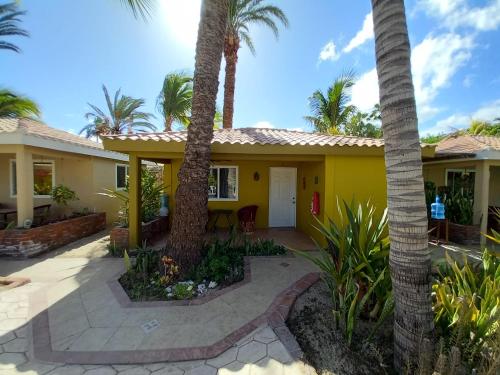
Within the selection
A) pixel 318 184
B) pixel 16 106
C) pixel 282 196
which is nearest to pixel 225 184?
pixel 282 196

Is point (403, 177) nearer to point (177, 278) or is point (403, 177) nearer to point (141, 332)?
point (141, 332)

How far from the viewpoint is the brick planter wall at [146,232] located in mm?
7285

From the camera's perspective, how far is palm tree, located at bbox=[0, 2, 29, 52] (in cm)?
1238

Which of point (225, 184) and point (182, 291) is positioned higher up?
point (225, 184)

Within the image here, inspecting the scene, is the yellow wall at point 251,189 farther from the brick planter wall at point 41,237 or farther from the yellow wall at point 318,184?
the brick planter wall at point 41,237

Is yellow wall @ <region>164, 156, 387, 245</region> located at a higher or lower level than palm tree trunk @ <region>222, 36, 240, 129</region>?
lower

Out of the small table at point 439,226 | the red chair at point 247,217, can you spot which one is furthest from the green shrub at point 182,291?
the small table at point 439,226

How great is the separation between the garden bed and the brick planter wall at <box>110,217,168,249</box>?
6.84 ft

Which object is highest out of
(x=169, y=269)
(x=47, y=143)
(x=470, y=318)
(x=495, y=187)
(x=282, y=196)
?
(x=47, y=143)

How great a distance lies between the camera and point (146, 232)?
8.16 meters

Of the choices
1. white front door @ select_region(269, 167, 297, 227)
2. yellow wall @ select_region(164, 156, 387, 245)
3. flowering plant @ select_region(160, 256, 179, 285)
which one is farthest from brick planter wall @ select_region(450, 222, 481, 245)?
flowering plant @ select_region(160, 256, 179, 285)

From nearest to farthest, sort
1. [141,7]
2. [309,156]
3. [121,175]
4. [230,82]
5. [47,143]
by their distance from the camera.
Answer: [141,7] < [309,156] < [47,143] < [230,82] < [121,175]

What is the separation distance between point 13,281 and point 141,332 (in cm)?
382

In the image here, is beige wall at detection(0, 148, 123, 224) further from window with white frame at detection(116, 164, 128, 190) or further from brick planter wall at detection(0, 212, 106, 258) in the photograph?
brick planter wall at detection(0, 212, 106, 258)
